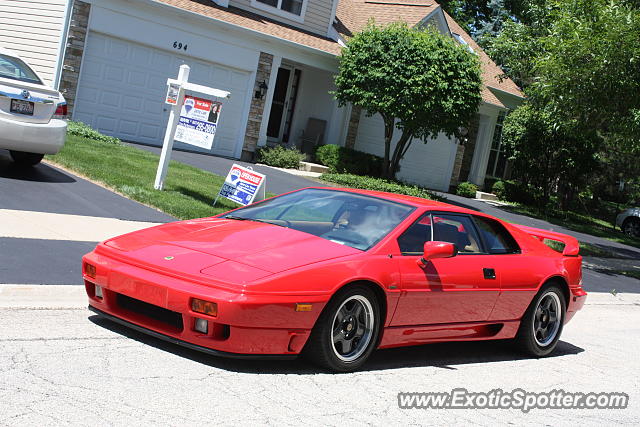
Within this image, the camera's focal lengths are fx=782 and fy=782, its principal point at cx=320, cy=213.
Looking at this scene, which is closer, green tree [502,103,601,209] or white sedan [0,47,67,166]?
white sedan [0,47,67,166]

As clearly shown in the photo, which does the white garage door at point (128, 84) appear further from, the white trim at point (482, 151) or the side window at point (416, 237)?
the side window at point (416, 237)

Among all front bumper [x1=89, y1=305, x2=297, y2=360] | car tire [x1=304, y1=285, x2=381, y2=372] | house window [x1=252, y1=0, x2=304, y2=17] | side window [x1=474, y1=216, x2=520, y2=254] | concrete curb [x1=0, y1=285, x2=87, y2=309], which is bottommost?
concrete curb [x1=0, y1=285, x2=87, y2=309]

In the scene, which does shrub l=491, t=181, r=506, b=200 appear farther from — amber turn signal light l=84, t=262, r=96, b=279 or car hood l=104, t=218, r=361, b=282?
amber turn signal light l=84, t=262, r=96, b=279

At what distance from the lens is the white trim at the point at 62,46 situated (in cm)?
1756

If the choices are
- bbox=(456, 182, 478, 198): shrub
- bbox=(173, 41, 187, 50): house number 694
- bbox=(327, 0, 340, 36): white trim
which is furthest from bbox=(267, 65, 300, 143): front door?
bbox=(456, 182, 478, 198): shrub

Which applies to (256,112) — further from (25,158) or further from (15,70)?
(15,70)

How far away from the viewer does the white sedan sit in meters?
10.7

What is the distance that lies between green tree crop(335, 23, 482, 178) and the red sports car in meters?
14.1

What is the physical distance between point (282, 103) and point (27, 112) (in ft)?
48.2

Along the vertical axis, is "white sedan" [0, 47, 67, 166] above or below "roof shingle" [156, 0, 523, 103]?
below

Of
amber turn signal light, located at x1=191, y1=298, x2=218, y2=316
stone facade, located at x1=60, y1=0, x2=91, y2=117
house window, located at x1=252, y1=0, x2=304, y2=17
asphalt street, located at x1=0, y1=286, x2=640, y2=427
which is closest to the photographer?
asphalt street, located at x1=0, y1=286, x2=640, y2=427

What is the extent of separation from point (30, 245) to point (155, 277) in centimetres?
308

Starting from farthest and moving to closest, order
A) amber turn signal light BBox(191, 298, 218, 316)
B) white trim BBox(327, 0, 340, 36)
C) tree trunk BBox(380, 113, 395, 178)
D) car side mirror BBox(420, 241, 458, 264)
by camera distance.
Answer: white trim BBox(327, 0, 340, 36) < tree trunk BBox(380, 113, 395, 178) < car side mirror BBox(420, 241, 458, 264) < amber turn signal light BBox(191, 298, 218, 316)

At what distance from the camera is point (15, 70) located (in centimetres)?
1109
